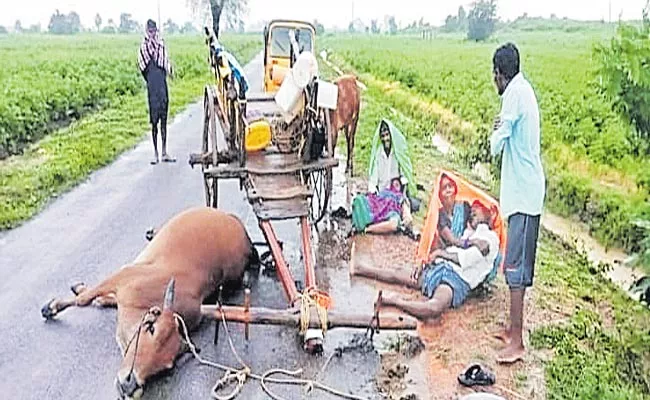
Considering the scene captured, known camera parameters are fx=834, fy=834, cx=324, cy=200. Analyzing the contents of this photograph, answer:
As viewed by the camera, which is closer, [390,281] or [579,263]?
[390,281]

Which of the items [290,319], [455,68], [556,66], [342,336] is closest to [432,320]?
[342,336]

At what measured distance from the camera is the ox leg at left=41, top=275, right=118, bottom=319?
6.26 m

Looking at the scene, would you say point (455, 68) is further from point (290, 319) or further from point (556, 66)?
point (290, 319)

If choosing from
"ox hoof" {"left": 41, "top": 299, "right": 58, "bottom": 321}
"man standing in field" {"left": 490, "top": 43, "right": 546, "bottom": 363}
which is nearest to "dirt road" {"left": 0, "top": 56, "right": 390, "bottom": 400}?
"ox hoof" {"left": 41, "top": 299, "right": 58, "bottom": 321}

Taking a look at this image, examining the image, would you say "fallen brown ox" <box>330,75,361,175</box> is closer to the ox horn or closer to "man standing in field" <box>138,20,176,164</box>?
"man standing in field" <box>138,20,176,164</box>

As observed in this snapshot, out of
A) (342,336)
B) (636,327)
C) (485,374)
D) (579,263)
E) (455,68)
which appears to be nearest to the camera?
(485,374)

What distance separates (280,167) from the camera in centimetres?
805

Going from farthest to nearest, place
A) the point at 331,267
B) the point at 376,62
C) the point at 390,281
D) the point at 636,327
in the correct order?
the point at 376,62 → the point at 331,267 → the point at 390,281 → the point at 636,327

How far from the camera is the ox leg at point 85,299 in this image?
6.26 m

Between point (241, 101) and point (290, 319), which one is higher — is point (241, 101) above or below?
above

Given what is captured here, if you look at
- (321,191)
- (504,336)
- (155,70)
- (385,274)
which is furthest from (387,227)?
(155,70)

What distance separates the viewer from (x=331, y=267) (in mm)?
8320

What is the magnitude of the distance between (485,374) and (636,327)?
2059mm

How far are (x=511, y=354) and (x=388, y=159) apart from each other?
11.8ft
